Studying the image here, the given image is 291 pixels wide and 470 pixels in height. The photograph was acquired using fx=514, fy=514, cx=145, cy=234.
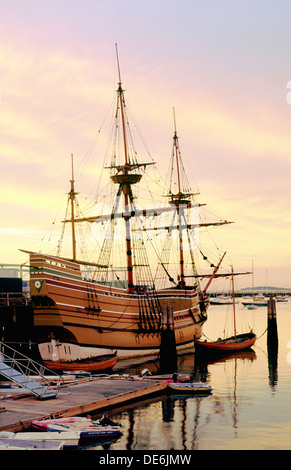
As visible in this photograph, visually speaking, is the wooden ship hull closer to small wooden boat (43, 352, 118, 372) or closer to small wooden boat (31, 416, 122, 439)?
small wooden boat (43, 352, 118, 372)

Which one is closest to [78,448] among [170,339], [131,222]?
[170,339]

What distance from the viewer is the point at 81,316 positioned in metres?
40.8

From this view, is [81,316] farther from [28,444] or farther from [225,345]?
[28,444]

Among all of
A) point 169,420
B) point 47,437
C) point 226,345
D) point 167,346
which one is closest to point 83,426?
point 47,437

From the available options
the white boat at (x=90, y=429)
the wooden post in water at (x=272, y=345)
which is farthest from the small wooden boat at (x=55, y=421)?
the wooden post in water at (x=272, y=345)

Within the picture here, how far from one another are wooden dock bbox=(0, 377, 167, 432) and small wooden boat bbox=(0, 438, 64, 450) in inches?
62.2

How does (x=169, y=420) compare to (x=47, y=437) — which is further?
(x=169, y=420)

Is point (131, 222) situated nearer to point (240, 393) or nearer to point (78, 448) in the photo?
point (240, 393)

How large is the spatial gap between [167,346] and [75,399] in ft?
57.1

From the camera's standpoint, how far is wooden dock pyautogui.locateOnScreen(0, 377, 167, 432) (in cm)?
2119

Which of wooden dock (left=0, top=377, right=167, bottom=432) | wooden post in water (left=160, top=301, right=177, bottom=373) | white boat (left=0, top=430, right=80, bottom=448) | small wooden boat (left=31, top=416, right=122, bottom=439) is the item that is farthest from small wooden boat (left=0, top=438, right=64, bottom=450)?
wooden post in water (left=160, top=301, right=177, bottom=373)

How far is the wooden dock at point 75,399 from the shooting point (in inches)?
834

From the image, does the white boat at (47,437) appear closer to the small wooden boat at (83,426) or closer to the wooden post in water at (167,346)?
the small wooden boat at (83,426)

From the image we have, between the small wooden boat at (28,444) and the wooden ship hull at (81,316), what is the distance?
20.7 metres
